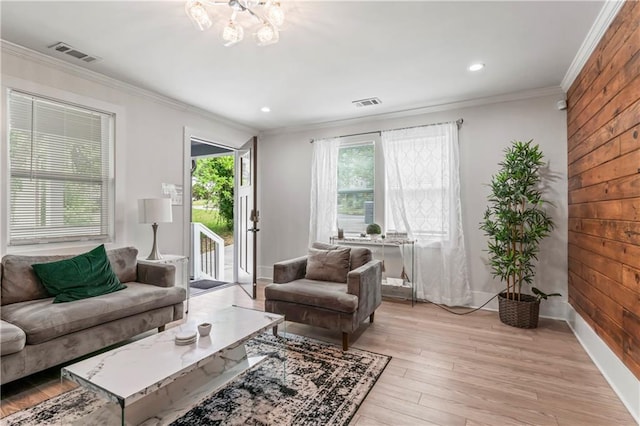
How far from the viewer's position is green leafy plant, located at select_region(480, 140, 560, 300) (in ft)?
10.6

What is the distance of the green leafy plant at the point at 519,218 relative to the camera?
3.24m

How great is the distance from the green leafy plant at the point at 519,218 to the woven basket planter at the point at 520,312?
0.13 metres

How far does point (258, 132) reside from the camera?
5391 mm

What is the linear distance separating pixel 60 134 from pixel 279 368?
3006 millimetres

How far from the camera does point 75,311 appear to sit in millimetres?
2211

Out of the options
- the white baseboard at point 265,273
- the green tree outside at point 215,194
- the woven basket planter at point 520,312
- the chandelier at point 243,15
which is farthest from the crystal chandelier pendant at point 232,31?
the green tree outside at point 215,194

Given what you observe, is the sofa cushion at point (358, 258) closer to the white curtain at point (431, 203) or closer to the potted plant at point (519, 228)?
the white curtain at point (431, 203)

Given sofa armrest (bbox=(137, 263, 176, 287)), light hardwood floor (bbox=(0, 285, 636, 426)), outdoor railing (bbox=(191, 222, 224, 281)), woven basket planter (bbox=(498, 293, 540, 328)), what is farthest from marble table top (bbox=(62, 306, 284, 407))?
outdoor railing (bbox=(191, 222, 224, 281))

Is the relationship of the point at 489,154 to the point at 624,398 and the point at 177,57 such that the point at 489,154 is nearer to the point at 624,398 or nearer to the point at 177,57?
the point at 624,398

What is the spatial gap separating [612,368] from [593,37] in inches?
96.4

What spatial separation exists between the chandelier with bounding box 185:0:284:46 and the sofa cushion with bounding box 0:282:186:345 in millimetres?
2170

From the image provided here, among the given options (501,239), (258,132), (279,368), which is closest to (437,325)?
(501,239)

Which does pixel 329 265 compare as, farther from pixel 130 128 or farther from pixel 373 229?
pixel 130 128

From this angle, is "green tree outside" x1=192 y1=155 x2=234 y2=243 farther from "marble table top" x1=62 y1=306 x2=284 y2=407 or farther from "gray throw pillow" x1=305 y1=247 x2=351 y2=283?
"marble table top" x1=62 y1=306 x2=284 y2=407
